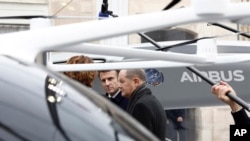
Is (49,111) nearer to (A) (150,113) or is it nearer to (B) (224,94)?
(B) (224,94)

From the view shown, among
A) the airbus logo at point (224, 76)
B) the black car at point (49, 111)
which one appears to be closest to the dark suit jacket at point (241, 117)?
the airbus logo at point (224, 76)

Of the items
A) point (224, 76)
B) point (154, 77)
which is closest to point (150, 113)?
point (154, 77)

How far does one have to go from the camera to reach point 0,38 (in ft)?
8.86

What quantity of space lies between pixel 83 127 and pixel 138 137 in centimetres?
25

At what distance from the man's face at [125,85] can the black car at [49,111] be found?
9.47 ft

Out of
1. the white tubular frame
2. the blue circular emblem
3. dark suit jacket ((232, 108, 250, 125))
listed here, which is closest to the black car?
the white tubular frame

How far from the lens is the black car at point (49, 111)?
93.1 inches

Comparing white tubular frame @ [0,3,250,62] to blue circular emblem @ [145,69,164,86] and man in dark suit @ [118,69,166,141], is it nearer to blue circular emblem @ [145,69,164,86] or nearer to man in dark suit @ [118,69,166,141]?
man in dark suit @ [118,69,166,141]

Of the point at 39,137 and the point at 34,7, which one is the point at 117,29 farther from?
the point at 34,7

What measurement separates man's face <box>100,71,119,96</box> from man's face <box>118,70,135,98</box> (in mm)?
410

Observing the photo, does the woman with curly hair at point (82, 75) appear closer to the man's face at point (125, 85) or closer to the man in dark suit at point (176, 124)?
the man's face at point (125, 85)

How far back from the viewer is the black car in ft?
7.76

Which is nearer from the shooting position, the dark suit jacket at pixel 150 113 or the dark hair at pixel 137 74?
the dark suit jacket at pixel 150 113

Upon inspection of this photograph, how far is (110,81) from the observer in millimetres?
6273
